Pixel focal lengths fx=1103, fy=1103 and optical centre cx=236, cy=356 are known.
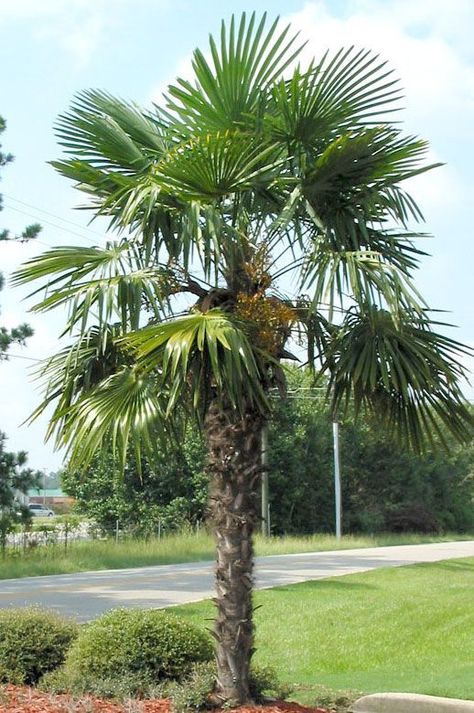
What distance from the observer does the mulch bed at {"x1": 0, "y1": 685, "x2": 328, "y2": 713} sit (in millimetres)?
7623

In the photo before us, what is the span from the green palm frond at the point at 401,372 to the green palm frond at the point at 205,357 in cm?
74

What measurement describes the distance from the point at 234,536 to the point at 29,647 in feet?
8.22

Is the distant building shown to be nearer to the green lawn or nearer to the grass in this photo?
the grass

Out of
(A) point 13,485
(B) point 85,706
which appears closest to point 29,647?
(B) point 85,706

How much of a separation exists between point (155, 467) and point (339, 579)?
50.9 feet

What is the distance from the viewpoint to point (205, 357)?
24.7 ft

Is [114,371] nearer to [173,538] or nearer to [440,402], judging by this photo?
[440,402]

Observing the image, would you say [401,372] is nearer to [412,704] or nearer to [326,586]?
[412,704]

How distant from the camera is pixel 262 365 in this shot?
25.3 ft

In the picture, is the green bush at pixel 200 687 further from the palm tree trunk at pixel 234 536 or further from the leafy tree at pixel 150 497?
the leafy tree at pixel 150 497

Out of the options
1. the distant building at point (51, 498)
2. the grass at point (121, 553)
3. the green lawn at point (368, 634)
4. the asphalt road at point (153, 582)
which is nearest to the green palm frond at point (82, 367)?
the green lawn at point (368, 634)

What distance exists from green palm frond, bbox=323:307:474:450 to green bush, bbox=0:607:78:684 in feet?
10.7

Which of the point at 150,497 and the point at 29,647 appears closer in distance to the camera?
the point at 29,647

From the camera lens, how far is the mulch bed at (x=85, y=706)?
762 centimetres
